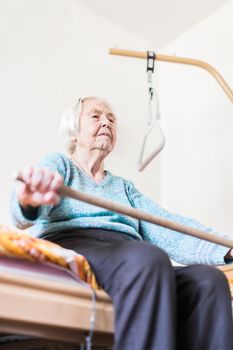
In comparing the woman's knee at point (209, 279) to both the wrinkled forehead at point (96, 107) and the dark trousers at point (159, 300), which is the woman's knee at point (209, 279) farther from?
the wrinkled forehead at point (96, 107)

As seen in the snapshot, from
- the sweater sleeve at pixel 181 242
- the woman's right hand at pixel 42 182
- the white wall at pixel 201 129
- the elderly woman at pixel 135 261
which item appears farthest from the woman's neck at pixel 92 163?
the white wall at pixel 201 129

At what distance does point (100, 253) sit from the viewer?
0.87 metres

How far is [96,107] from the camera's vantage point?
139cm

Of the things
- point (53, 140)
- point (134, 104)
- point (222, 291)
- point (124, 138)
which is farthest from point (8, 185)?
point (222, 291)

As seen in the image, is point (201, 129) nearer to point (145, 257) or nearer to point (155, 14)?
point (155, 14)

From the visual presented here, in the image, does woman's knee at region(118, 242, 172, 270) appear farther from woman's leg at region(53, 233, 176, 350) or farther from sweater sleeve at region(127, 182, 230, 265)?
sweater sleeve at region(127, 182, 230, 265)

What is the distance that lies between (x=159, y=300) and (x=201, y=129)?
140 cm

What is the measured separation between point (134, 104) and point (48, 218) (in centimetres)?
121

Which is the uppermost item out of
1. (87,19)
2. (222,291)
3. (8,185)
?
(87,19)

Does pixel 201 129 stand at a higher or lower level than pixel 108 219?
higher

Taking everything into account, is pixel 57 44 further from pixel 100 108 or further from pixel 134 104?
pixel 100 108

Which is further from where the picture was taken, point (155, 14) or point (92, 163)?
point (155, 14)

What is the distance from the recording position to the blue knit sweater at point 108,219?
107cm

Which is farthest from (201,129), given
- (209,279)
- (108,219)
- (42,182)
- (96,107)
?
(42,182)
